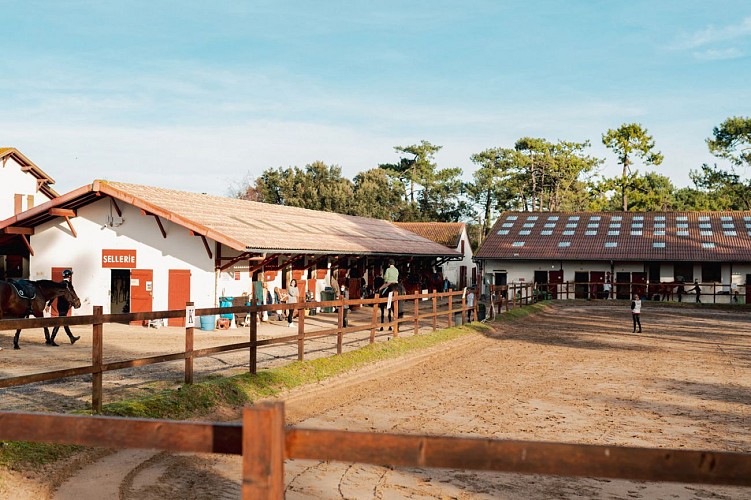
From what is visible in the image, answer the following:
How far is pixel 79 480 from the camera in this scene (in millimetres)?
7508

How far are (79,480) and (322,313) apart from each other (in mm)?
25534

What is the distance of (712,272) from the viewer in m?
47.8

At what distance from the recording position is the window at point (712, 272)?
47719 millimetres

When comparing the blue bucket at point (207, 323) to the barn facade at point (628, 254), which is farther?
the barn facade at point (628, 254)

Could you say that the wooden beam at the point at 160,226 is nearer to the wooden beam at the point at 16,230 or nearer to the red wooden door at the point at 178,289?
the red wooden door at the point at 178,289

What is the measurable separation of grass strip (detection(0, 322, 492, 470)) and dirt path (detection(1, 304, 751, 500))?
368 millimetres

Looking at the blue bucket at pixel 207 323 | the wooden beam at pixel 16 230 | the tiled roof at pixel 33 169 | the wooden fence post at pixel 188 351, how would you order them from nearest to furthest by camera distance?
the wooden fence post at pixel 188 351 → the blue bucket at pixel 207 323 → the wooden beam at pixel 16 230 → the tiled roof at pixel 33 169

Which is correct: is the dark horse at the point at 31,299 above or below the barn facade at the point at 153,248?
below

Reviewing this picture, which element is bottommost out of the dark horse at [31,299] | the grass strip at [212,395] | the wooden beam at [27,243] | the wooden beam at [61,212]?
the grass strip at [212,395]

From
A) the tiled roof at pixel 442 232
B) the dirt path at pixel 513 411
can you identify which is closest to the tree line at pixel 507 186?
the tiled roof at pixel 442 232

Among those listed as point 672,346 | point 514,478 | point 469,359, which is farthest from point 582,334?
point 514,478

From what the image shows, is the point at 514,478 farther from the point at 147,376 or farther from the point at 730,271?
the point at 730,271

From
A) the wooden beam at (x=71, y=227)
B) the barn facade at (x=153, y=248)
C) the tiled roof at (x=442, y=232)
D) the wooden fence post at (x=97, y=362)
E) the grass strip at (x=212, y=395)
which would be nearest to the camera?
the grass strip at (x=212, y=395)

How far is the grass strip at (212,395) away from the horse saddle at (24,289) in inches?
290
